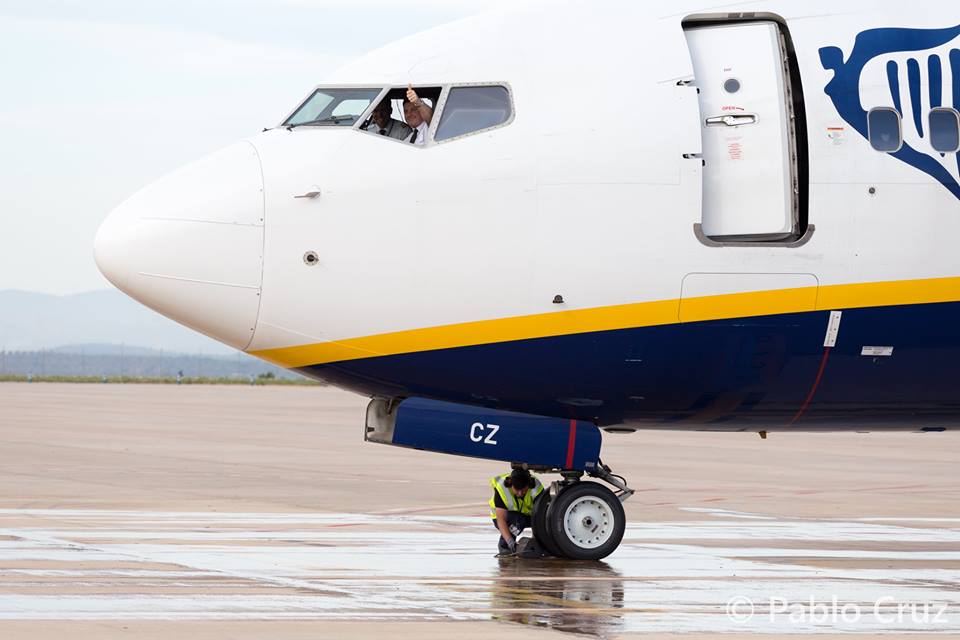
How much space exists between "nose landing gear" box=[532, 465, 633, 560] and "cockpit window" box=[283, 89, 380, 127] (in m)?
4.16

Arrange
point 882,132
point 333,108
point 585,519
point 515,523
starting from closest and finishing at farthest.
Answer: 1. point 882,132
2. point 333,108
3. point 585,519
4. point 515,523

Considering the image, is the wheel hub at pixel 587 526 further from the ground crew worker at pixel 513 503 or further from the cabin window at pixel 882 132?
the cabin window at pixel 882 132

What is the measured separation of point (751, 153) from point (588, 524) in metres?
4.08

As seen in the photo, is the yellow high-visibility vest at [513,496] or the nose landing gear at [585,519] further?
the yellow high-visibility vest at [513,496]

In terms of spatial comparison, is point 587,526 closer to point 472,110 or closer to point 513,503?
point 513,503

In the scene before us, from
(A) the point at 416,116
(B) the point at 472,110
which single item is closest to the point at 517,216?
(B) the point at 472,110

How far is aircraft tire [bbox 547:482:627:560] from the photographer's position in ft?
55.9

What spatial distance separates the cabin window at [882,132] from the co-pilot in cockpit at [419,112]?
11.3ft

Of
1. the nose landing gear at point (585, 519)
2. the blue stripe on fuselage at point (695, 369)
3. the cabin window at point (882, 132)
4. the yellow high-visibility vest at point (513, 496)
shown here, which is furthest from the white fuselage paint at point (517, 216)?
the yellow high-visibility vest at point (513, 496)

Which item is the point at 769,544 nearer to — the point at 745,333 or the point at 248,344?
the point at 745,333

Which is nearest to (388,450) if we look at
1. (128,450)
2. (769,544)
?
(128,450)

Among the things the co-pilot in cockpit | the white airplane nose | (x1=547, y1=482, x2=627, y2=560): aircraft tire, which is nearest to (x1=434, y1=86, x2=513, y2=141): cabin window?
the co-pilot in cockpit

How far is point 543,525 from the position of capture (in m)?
17.4

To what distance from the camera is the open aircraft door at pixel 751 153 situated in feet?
52.1
